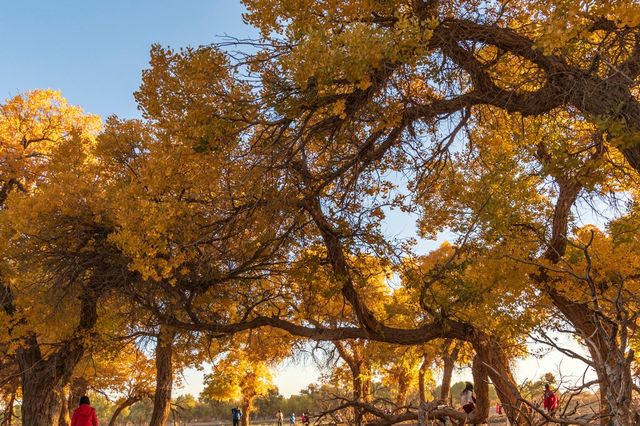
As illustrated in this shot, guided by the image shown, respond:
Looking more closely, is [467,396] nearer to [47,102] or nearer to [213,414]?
[47,102]

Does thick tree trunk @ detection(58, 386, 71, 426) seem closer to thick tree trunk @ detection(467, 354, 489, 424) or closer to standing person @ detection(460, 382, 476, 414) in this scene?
standing person @ detection(460, 382, 476, 414)

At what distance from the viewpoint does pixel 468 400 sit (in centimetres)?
934

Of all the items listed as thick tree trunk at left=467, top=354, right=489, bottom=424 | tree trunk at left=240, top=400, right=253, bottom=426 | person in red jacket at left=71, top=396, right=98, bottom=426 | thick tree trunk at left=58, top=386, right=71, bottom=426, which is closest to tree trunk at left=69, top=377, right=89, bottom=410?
tree trunk at left=240, top=400, right=253, bottom=426

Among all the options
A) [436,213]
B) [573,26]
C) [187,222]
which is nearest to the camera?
[573,26]

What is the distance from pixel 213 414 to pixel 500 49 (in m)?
70.7

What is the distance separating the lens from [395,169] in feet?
30.3

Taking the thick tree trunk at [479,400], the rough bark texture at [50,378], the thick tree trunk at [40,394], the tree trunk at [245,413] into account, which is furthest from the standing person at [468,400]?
the tree trunk at [245,413]

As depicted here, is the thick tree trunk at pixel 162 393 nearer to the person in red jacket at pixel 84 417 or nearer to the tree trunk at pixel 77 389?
the person in red jacket at pixel 84 417

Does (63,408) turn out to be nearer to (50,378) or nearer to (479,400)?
(50,378)

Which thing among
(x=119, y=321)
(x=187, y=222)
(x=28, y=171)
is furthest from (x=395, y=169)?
(x=28, y=171)

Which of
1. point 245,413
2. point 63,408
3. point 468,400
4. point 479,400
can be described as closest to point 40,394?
point 63,408

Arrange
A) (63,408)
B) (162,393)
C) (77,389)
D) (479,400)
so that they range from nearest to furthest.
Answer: (479,400), (63,408), (162,393), (77,389)

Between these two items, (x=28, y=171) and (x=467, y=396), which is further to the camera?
(x=28, y=171)

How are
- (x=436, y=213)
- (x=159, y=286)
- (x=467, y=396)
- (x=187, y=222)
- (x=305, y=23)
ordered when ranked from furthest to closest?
1. (x=436, y=213)
2. (x=467, y=396)
3. (x=159, y=286)
4. (x=187, y=222)
5. (x=305, y=23)
